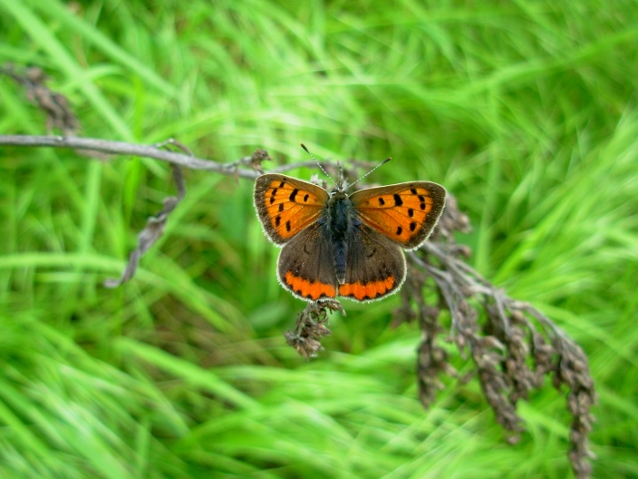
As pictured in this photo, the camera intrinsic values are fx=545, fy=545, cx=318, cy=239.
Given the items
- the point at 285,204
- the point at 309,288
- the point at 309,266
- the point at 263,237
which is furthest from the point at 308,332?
the point at 263,237

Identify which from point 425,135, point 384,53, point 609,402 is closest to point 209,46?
point 384,53

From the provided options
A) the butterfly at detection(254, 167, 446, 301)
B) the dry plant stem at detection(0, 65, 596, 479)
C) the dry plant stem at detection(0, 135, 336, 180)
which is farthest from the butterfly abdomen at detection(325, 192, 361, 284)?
the dry plant stem at detection(0, 135, 336, 180)

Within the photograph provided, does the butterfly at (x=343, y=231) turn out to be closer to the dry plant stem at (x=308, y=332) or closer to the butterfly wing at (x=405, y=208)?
the butterfly wing at (x=405, y=208)

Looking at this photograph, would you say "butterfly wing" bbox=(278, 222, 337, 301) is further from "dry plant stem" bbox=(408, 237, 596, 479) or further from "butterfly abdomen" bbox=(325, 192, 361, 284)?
"dry plant stem" bbox=(408, 237, 596, 479)

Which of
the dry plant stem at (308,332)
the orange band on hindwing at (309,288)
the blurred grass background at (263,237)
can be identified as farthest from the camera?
the blurred grass background at (263,237)

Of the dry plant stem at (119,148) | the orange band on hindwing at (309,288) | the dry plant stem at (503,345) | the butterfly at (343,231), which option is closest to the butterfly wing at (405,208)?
the butterfly at (343,231)

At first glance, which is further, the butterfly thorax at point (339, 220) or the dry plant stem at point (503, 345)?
the butterfly thorax at point (339, 220)
